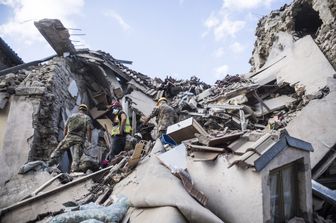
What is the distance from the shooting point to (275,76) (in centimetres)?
859

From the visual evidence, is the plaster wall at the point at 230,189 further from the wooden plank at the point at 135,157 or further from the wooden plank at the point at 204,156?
the wooden plank at the point at 135,157

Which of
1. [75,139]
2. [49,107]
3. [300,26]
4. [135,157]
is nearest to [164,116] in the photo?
[75,139]

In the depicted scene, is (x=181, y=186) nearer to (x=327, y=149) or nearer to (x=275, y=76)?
(x=327, y=149)

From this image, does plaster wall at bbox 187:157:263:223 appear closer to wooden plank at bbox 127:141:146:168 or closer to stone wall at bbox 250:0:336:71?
wooden plank at bbox 127:141:146:168

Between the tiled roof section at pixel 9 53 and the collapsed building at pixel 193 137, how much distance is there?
0.12 ft

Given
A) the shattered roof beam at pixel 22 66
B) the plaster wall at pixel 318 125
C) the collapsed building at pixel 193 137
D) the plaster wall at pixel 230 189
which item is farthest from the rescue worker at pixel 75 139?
the plaster wall at pixel 318 125

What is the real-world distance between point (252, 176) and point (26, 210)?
320 centimetres

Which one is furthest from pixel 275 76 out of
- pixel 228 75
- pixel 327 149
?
pixel 327 149

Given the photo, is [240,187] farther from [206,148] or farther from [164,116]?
[164,116]

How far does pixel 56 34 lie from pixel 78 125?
4.00 meters

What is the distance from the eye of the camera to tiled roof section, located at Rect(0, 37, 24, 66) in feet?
33.0

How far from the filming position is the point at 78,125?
5922mm

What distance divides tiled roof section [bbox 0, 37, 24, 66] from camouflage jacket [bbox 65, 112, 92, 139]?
5.95 m

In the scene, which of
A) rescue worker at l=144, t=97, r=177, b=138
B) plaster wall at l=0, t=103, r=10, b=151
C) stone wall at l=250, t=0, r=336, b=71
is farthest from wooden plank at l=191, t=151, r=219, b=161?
stone wall at l=250, t=0, r=336, b=71
